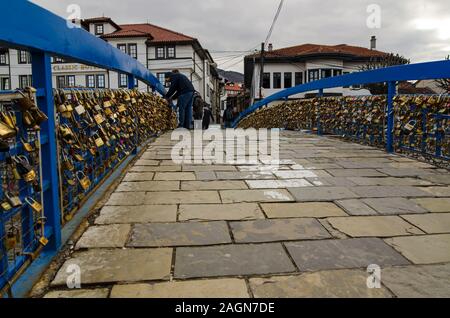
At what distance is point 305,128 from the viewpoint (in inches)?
449

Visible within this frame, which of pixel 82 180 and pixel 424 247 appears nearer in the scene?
pixel 424 247

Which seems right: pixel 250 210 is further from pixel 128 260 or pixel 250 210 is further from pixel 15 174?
pixel 15 174

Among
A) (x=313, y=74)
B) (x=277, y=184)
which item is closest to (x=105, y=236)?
(x=277, y=184)

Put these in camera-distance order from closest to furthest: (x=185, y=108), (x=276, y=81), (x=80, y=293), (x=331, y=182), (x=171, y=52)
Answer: (x=80, y=293) → (x=331, y=182) → (x=185, y=108) → (x=171, y=52) → (x=276, y=81)

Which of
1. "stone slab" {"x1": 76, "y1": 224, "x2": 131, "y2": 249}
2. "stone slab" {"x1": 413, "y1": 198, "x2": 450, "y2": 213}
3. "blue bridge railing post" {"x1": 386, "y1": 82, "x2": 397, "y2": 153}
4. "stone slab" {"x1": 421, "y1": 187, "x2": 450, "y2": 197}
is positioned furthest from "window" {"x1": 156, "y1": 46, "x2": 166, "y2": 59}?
"stone slab" {"x1": 76, "y1": 224, "x2": 131, "y2": 249}

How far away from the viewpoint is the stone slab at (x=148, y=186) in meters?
3.96

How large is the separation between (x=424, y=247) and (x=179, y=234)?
1.64 meters

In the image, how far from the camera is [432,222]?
2971 mm

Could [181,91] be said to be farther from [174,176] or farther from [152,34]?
[152,34]

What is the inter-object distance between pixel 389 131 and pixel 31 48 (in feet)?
17.9

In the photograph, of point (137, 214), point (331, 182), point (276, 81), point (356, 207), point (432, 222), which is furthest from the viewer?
point (276, 81)

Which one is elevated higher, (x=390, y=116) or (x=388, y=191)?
(x=390, y=116)

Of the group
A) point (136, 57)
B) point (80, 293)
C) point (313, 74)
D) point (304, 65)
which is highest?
point (136, 57)

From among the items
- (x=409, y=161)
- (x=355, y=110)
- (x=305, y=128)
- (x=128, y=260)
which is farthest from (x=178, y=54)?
(x=128, y=260)
